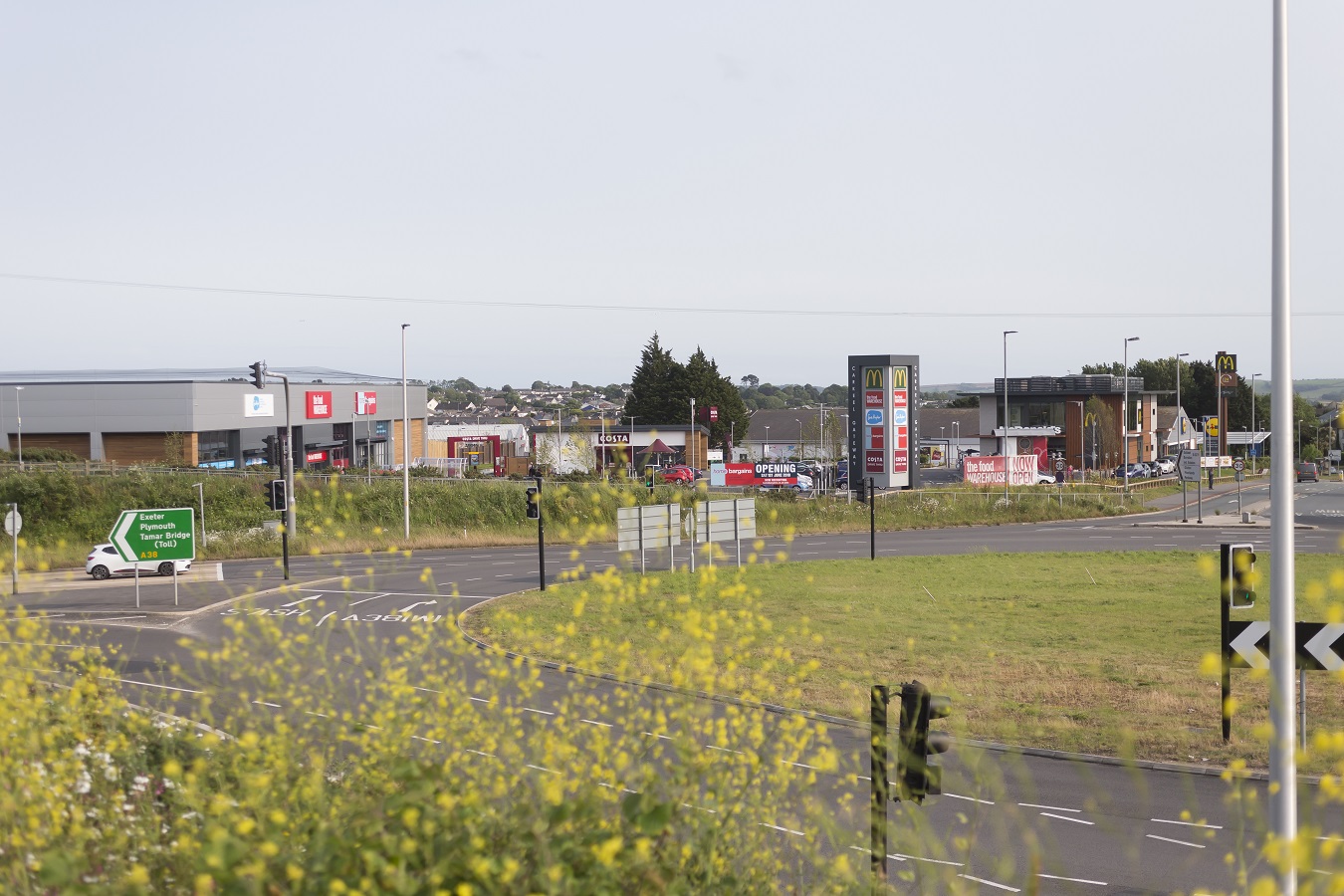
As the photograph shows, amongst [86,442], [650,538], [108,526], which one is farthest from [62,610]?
[86,442]

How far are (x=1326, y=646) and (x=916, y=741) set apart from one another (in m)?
6.52

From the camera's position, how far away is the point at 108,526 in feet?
169

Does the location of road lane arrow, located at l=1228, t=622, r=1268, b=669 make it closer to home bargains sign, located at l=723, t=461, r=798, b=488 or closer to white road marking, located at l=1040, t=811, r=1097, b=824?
white road marking, located at l=1040, t=811, r=1097, b=824

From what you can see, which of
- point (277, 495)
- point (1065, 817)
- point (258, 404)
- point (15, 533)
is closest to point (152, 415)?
point (258, 404)

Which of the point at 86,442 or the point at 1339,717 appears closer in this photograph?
the point at 1339,717

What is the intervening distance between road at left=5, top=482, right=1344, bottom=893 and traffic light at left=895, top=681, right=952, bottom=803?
253 mm

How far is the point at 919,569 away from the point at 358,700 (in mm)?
32409

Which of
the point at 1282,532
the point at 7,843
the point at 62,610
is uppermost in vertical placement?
the point at 1282,532

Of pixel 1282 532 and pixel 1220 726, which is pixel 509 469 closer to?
pixel 1220 726

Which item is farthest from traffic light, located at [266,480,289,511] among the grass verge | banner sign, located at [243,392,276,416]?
banner sign, located at [243,392,276,416]

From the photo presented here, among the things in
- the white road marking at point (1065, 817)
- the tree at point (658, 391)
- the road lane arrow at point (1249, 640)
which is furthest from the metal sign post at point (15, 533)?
the tree at point (658, 391)

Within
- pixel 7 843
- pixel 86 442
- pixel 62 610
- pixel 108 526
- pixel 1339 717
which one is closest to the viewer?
pixel 7 843

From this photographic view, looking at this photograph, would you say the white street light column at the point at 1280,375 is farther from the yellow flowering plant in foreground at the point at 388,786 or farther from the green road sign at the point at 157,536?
the green road sign at the point at 157,536

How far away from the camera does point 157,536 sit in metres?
30.7
